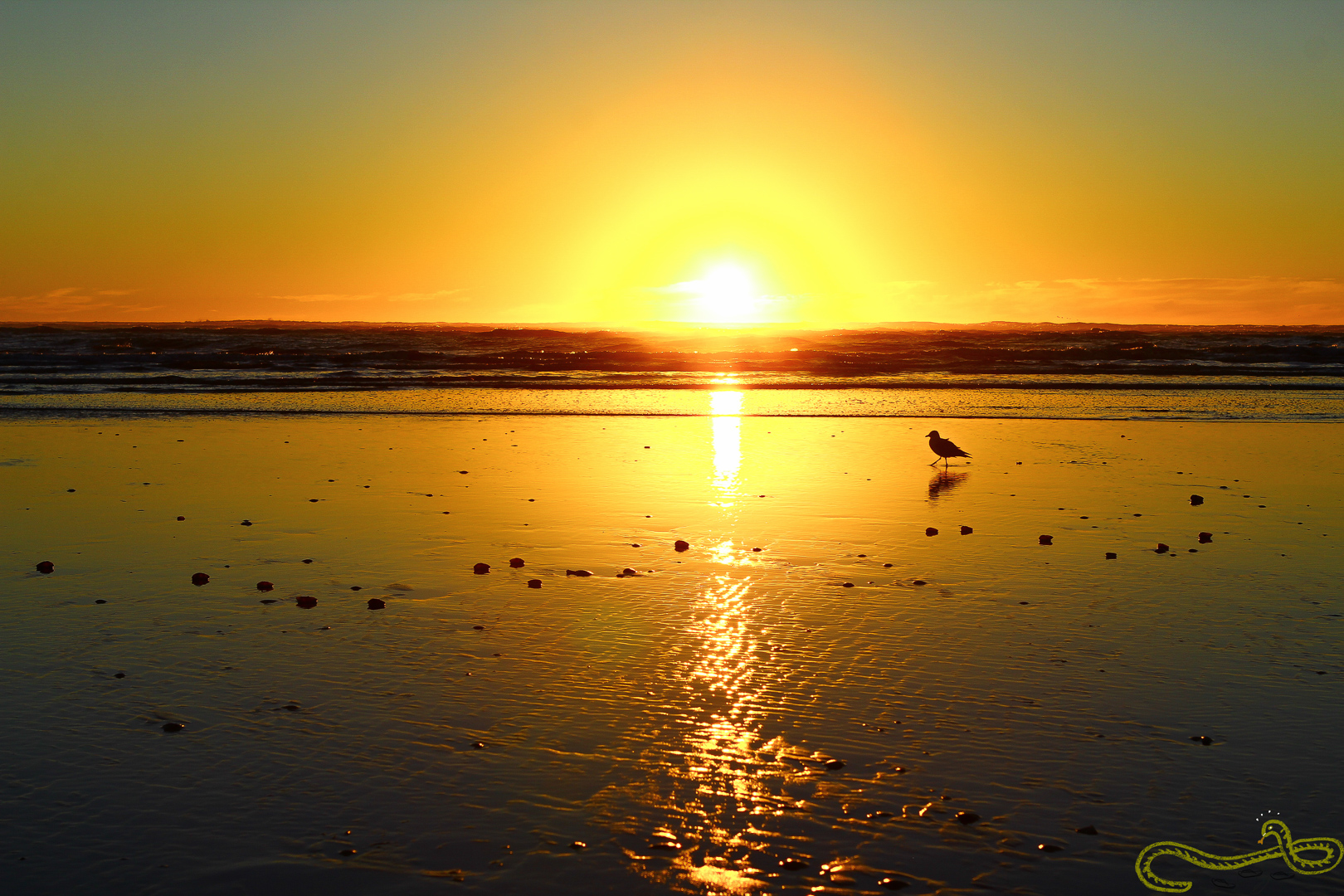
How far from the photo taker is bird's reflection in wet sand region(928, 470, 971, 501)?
551 inches

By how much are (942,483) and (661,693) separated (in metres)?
9.79

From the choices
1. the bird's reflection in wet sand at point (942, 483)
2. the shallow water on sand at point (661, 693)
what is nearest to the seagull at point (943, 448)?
the bird's reflection in wet sand at point (942, 483)

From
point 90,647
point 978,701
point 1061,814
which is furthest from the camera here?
point 90,647

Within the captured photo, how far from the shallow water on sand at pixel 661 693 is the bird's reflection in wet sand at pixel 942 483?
68cm

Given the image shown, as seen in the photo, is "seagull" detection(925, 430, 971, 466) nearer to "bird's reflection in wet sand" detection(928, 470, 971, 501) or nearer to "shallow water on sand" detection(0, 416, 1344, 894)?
"bird's reflection in wet sand" detection(928, 470, 971, 501)

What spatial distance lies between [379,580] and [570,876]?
5.43 m

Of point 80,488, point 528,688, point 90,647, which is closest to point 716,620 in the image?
point 528,688

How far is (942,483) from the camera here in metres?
14.9

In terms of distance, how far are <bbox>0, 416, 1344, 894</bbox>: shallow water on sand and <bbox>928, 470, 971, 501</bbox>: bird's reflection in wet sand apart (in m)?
0.68

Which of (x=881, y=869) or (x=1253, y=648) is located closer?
(x=881, y=869)

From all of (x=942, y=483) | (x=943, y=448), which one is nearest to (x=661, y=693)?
(x=942, y=483)

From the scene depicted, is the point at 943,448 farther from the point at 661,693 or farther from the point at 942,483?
the point at 661,693

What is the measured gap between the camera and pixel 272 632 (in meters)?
7.45

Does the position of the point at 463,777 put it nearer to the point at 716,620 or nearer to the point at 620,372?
the point at 716,620
